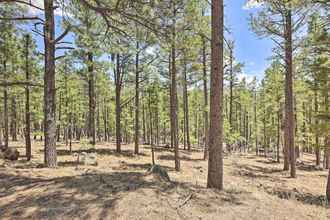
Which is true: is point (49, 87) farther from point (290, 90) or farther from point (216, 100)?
point (290, 90)

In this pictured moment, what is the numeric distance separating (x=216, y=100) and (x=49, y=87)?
21.7 feet

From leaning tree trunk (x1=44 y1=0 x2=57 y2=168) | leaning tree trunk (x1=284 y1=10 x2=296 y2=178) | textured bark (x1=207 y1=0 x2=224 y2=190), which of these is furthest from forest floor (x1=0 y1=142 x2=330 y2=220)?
leaning tree trunk (x1=284 y1=10 x2=296 y2=178)

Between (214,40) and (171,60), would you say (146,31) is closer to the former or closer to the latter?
(214,40)

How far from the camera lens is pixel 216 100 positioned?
7199 millimetres

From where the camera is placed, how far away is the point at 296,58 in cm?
1641

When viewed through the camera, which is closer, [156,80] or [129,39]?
[129,39]

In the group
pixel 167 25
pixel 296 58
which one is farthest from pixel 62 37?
pixel 296 58

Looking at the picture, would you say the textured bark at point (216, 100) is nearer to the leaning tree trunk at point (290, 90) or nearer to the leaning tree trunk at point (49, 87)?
the leaning tree trunk at point (49, 87)

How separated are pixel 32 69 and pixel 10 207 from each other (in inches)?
503

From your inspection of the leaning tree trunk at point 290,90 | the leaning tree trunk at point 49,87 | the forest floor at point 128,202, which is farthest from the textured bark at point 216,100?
the leaning tree trunk at point 290,90

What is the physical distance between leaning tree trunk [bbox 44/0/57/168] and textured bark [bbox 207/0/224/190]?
6.39 m

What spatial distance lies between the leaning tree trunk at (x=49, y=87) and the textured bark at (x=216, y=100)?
639 cm

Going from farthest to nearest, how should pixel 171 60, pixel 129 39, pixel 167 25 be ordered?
pixel 171 60 → pixel 129 39 → pixel 167 25

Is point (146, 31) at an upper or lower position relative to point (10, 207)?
upper
